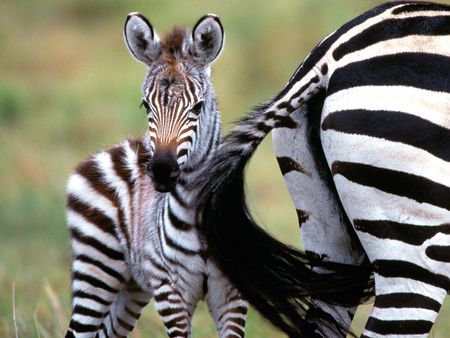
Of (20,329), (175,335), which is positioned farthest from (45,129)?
(175,335)

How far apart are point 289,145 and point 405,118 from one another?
0.74 m

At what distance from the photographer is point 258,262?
16.7ft

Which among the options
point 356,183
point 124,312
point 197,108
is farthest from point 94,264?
point 356,183

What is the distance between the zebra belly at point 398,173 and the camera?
14.3ft

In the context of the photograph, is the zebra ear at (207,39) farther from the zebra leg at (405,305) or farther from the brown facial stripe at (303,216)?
the zebra leg at (405,305)

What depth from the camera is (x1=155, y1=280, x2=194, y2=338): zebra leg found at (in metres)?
5.56

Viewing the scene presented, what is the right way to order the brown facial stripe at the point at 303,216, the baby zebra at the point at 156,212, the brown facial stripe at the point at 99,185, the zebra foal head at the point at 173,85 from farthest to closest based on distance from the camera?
the brown facial stripe at the point at 99,185, the baby zebra at the point at 156,212, the zebra foal head at the point at 173,85, the brown facial stripe at the point at 303,216

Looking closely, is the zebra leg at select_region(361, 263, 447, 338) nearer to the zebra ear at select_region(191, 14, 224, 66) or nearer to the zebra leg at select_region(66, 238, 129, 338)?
the zebra ear at select_region(191, 14, 224, 66)

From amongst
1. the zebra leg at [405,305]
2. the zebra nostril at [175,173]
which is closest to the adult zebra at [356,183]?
the zebra leg at [405,305]

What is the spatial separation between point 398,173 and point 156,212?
1.97 metres

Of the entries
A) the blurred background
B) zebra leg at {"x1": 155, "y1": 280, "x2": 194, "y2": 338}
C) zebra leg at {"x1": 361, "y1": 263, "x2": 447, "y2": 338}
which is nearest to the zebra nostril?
zebra leg at {"x1": 155, "y1": 280, "x2": 194, "y2": 338}

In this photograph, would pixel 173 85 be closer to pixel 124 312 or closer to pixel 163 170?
pixel 163 170

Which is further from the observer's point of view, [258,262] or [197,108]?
[197,108]

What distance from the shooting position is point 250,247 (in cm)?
509
